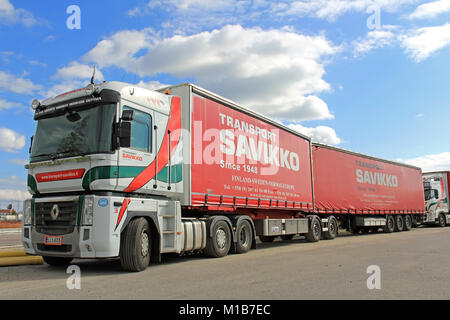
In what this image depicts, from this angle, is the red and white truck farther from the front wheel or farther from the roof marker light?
the front wheel

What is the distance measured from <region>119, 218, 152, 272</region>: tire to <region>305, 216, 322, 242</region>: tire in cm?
905

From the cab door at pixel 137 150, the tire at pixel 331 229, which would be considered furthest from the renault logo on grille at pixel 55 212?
the tire at pixel 331 229

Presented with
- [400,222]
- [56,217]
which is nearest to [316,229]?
[400,222]

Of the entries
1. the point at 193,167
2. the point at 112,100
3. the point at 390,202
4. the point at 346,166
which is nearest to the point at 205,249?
the point at 193,167

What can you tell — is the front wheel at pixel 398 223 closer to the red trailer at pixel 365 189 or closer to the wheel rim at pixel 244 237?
the red trailer at pixel 365 189

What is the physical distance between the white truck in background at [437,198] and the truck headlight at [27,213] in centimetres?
2664

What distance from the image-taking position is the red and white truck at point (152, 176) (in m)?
6.87

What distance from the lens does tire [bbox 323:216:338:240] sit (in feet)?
53.0

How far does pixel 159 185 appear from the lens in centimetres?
805

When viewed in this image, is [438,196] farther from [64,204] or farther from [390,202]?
[64,204]

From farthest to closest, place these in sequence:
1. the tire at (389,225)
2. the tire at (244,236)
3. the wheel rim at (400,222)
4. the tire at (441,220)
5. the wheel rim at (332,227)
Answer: the tire at (441,220) → the wheel rim at (400,222) → the tire at (389,225) → the wheel rim at (332,227) → the tire at (244,236)

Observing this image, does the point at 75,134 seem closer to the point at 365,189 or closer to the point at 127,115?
the point at 127,115

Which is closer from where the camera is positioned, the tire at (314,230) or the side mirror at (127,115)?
the side mirror at (127,115)

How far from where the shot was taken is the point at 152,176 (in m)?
7.83
